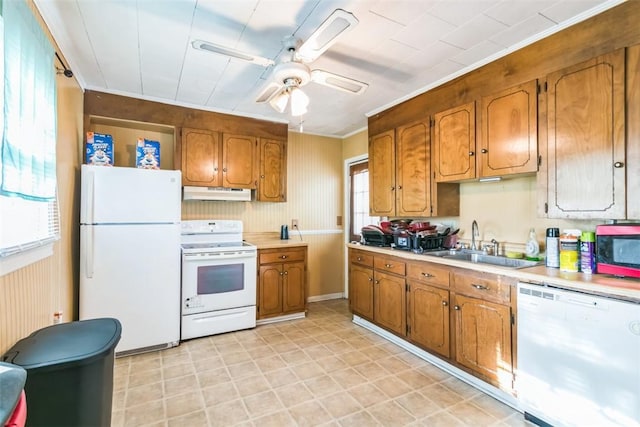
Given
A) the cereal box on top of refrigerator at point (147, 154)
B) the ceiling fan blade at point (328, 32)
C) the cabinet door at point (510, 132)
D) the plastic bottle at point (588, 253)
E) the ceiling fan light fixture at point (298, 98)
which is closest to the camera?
the ceiling fan blade at point (328, 32)

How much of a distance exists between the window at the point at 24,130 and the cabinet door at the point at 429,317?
8.73 ft

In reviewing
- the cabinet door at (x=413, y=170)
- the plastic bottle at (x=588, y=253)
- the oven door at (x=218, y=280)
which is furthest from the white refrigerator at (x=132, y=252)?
the plastic bottle at (x=588, y=253)

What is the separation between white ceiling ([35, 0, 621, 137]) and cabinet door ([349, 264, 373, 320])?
1.93m

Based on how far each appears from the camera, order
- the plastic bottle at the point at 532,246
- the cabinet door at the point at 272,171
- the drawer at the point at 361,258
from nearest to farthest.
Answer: the plastic bottle at the point at 532,246 < the drawer at the point at 361,258 < the cabinet door at the point at 272,171

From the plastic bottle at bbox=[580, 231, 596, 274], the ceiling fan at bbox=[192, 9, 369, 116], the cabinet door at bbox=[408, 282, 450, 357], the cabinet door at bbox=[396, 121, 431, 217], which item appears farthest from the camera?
the cabinet door at bbox=[396, 121, 431, 217]

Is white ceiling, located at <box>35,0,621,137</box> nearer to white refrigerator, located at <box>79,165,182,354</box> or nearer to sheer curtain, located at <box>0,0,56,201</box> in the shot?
sheer curtain, located at <box>0,0,56,201</box>

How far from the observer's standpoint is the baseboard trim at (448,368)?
2.08 m

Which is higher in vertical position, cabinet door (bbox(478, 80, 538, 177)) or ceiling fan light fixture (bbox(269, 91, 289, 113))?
ceiling fan light fixture (bbox(269, 91, 289, 113))

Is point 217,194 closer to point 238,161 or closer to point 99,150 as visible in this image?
point 238,161

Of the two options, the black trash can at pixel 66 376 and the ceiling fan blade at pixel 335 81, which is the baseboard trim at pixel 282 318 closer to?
the black trash can at pixel 66 376

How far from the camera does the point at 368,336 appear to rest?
3.22 meters

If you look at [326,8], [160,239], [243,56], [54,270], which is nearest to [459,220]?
[326,8]

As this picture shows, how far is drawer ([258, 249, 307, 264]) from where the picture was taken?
3592 millimetres

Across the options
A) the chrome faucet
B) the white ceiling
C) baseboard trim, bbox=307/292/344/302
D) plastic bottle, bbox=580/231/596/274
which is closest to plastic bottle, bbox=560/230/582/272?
plastic bottle, bbox=580/231/596/274
